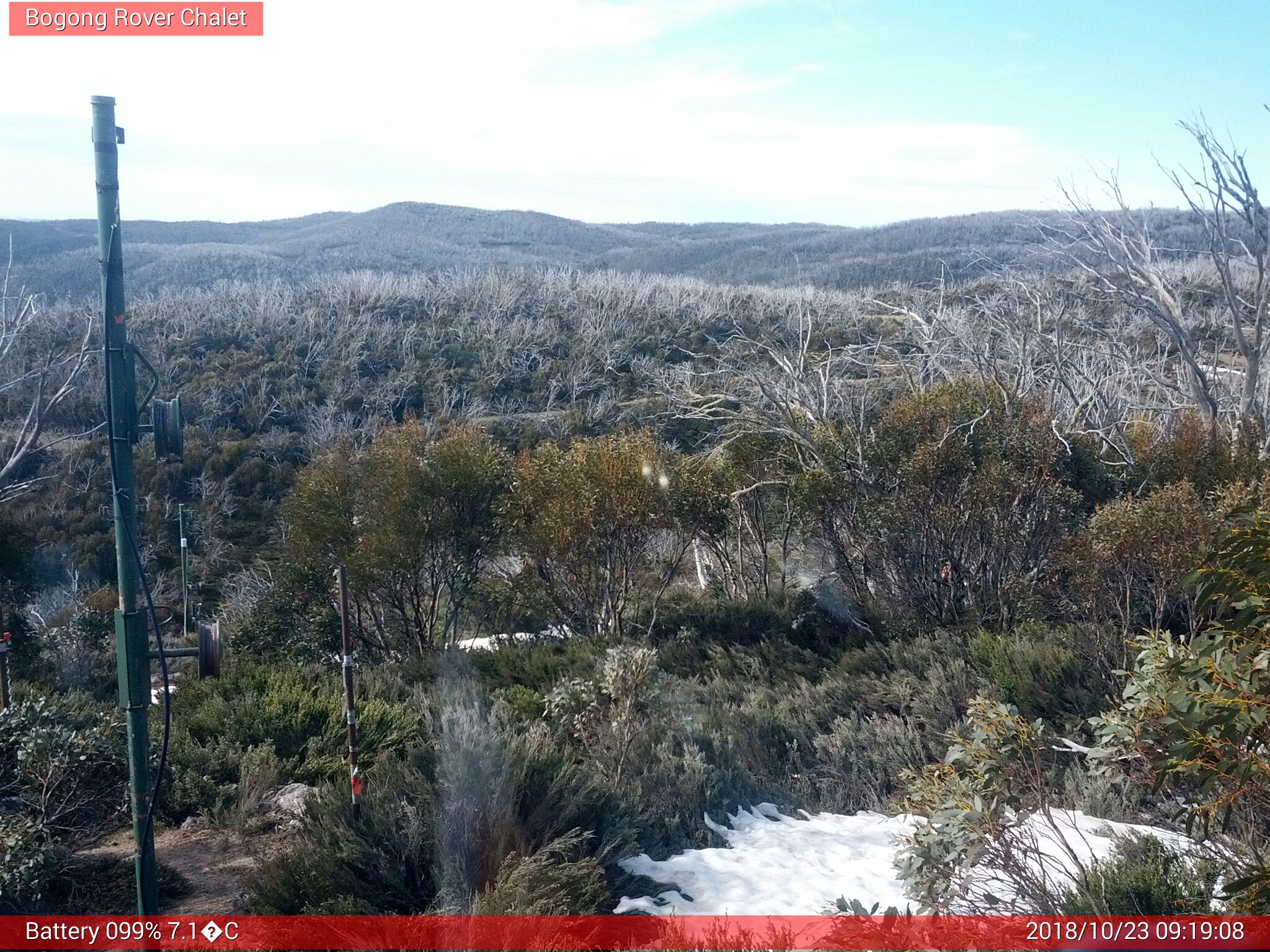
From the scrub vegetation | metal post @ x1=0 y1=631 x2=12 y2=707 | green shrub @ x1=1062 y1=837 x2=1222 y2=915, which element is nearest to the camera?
green shrub @ x1=1062 y1=837 x2=1222 y2=915

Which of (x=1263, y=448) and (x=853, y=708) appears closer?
(x=853, y=708)

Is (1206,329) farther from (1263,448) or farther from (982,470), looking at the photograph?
(982,470)

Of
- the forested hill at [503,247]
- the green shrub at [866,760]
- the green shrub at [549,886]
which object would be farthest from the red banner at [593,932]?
the forested hill at [503,247]

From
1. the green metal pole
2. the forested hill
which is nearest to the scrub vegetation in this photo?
the green metal pole

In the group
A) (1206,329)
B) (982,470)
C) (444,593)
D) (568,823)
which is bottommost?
(444,593)

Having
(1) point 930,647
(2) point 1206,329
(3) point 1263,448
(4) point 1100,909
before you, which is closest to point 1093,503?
(3) point 1263,448

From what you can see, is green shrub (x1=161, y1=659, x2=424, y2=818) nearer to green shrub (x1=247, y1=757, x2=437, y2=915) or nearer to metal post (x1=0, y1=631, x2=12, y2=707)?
metal post (x1=0, y1=631, x2=12, y2=707)
